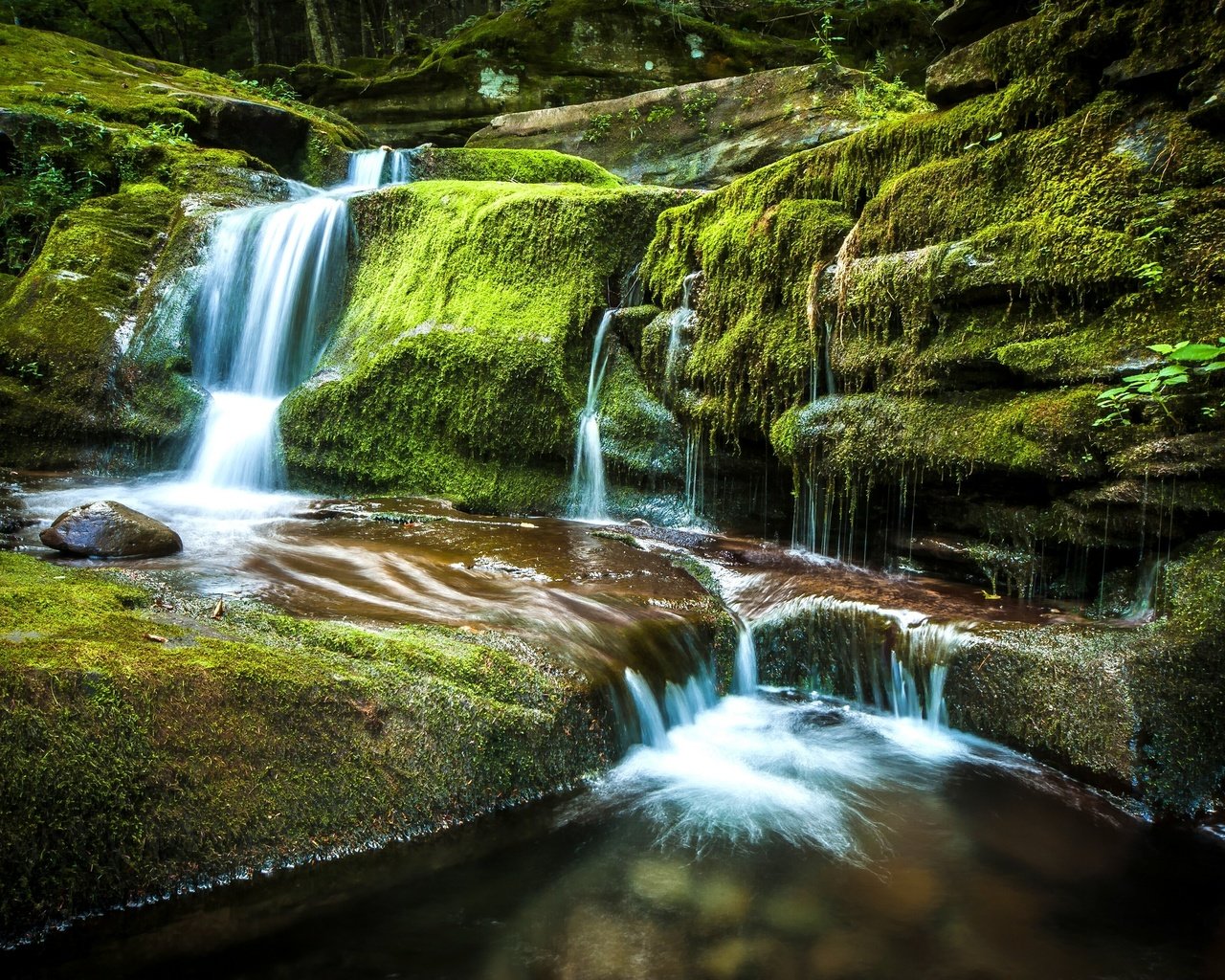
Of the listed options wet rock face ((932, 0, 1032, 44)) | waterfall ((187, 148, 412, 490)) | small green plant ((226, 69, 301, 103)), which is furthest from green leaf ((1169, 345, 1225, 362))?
small green plant ((226, 69, 301, 103))

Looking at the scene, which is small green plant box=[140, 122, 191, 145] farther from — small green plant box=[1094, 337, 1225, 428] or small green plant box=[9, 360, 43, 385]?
small green plant box=[1094, 337, 1225, 428]

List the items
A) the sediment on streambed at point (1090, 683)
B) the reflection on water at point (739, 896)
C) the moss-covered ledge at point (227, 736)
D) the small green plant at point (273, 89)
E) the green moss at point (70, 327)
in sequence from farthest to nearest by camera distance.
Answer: the small green plant at point (273, 89), the green moss at point (70, 327), the sediment on streambed at point (1090, 683), the reflection on water at point (739, 896), the moss-covered ledge at point (227, 736)

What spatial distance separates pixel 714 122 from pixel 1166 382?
31.4 feet

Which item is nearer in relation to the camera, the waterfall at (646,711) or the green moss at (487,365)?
the waterfall at (646,711)

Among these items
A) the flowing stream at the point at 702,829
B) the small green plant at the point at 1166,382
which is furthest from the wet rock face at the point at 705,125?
the small green plant at the point at 1166,382

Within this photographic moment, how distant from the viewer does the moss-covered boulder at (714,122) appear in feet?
35.6

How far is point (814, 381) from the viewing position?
5.94 meters

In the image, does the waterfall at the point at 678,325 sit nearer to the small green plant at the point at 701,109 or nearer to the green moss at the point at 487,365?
the green moss at the point at 487,365

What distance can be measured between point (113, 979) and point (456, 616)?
206 centimetres

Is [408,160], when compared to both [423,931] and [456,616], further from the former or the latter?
[423,931]

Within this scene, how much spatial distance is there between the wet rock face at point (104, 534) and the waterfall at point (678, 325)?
4261 millimetres

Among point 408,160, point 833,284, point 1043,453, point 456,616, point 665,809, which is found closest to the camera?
point 665,809

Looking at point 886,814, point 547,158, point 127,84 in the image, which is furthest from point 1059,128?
point 127,84

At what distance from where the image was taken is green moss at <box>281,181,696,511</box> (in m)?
7.42
